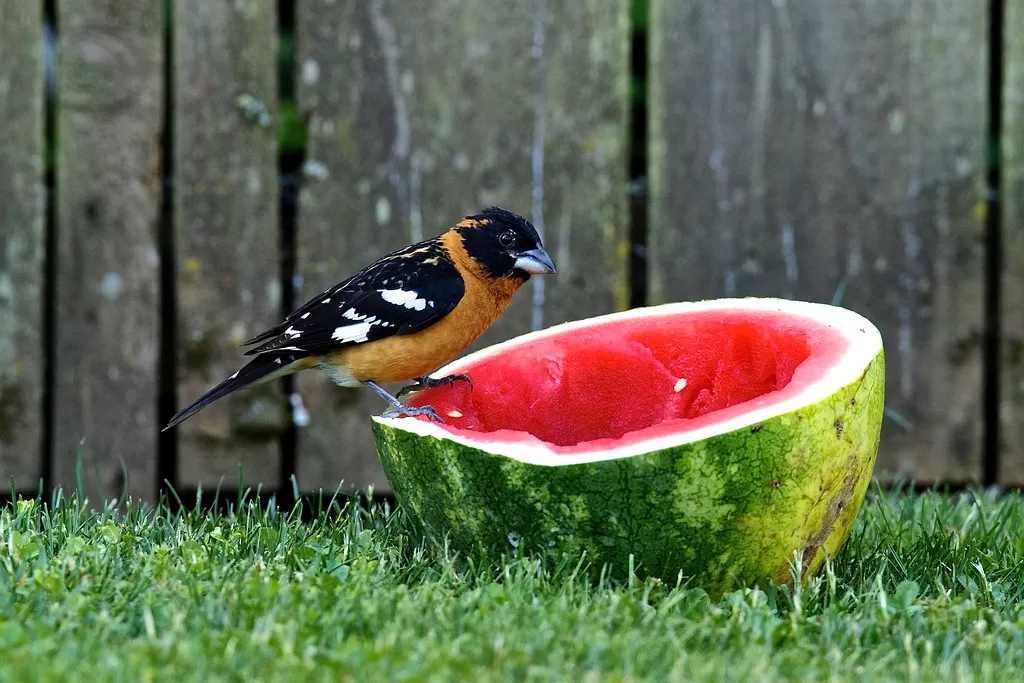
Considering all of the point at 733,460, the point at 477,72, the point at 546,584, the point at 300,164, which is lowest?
the point at 546,584

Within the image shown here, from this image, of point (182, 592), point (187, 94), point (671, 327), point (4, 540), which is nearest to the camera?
point (182, 592)

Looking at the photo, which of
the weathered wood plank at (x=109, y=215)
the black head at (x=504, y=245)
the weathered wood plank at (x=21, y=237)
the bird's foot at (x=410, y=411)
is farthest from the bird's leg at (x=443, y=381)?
the weathered wood plank at (x=21, y=237)

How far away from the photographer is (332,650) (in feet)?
8.04

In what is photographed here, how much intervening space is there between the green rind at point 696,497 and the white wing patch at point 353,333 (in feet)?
2.38

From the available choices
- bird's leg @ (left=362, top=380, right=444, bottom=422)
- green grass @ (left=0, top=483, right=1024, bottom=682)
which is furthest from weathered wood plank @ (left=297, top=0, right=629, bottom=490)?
green grass @ (left=0, top=483, right=1024, bottom=682)

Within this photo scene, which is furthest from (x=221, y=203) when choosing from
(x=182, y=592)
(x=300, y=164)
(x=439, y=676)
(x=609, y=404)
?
(x=439, y=676)

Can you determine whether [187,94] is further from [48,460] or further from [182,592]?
[182,592]

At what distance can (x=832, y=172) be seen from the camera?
480cm

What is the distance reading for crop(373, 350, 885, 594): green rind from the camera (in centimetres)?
288

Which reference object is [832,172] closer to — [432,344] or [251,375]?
[432,344]

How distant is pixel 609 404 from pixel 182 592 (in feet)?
4.93

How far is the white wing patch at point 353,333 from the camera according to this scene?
3811mm

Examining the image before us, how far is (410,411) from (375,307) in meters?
0.51

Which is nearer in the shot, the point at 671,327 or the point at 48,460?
the point at 671,327
